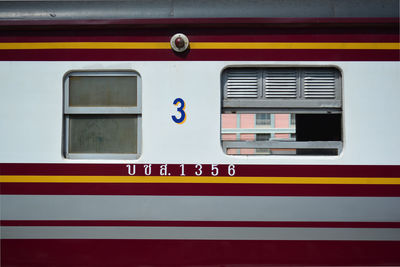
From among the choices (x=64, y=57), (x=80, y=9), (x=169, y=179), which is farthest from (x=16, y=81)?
(x=169, y=179)

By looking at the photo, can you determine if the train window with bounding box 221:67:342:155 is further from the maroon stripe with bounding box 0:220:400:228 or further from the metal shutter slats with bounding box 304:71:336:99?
the maroon stripe with bounding box 0:220:400:228

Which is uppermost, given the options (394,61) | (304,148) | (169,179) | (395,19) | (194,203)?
(395,19)

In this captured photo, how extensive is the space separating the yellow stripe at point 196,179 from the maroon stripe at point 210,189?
0.08 feet

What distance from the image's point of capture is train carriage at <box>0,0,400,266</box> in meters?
2.00

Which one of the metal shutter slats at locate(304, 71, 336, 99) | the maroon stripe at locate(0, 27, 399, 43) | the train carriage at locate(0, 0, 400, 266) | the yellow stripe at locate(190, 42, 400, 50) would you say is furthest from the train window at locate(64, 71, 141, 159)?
the metal shutter slats at locate(304, 71, 336, 99)

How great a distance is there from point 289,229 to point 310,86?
1045 millimetres

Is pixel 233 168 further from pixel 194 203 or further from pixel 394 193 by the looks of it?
pixel 394 193

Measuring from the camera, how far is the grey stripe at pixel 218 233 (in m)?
2.00

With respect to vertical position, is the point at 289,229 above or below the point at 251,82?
below

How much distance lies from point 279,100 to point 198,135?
0.64 m

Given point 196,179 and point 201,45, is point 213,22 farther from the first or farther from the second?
point 196,179

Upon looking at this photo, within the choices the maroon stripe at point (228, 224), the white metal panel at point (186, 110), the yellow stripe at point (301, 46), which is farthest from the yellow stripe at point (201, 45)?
the maroon stripe at point (228, 224)

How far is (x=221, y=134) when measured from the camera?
2043 millimetres

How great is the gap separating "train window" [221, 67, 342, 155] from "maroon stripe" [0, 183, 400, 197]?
0.26m
